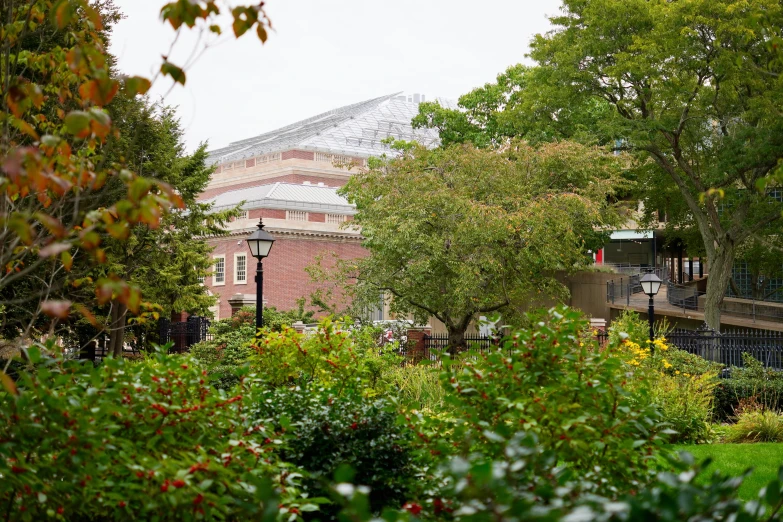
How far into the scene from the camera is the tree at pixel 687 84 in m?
26.8

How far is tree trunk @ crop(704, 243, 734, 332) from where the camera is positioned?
102 ft

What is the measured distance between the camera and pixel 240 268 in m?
48.8

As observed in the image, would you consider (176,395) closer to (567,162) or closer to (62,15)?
(62,15)

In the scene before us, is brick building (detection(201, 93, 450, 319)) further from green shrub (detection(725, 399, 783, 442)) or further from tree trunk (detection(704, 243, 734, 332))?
green shrub (detection(725, 399, 783, 442))

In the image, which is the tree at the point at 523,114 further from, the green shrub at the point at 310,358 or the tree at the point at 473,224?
the green shrub at the point at 310,358

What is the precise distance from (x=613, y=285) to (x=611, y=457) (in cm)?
3759

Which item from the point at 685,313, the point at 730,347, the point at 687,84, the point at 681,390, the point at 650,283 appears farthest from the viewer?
the point at 685,313

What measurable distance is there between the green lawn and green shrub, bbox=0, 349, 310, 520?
5858mm

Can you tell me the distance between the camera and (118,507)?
5117 millimetres

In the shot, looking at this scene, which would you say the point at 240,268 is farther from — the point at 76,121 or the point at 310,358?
the point at 76,121

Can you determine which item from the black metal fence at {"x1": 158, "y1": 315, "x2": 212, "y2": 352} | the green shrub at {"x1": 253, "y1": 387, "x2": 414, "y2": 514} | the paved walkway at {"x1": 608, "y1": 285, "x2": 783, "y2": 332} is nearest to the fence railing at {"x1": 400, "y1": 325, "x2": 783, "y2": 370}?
the black metal fence at {"x1": 158, "y1": 315, "x2": 212, "y2": 352}

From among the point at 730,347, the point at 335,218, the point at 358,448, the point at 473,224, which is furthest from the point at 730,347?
the point at 335,218

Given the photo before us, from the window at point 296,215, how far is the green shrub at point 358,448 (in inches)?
1636

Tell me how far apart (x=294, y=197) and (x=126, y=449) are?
150 feet
